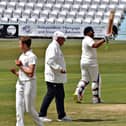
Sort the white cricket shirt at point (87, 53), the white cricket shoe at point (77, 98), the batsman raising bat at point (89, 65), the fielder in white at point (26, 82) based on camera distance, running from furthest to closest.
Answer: the white cricket shoe at point (77, 98)
the white cricket shirt at point (87, 53)
the batsman raising bat at point (89, 65)
the fielder in white at point (26, 82)

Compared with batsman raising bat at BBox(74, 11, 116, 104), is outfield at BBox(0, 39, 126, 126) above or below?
below

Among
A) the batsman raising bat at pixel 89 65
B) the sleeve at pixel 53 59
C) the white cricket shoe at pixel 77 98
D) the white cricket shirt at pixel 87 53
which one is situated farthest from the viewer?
the white cricket shoe at pixel 77 98

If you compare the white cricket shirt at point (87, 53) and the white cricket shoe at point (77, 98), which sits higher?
the white cricket shirt at point (87, 53)

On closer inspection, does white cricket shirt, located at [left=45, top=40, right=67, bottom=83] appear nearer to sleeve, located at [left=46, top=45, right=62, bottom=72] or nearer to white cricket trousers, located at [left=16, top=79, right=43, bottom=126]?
sleeve, located at [left=46, top=45, right=62, bottom=72]

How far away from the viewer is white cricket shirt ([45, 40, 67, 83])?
1289 cm

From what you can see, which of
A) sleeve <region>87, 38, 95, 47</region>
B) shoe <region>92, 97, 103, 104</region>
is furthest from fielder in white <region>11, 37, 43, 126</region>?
shoe <region>92, 97, 103, 104</region>

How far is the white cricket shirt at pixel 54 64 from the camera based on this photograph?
1289 cm

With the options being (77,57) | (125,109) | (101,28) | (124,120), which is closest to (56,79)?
(124,120)

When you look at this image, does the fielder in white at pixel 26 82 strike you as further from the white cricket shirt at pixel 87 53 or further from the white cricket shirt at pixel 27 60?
the white cricket shirt at pixel 87 53

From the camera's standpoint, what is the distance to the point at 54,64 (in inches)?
508

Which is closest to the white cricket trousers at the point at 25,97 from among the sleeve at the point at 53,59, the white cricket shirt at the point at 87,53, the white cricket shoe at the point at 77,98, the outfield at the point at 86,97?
the outfield at the point at 86,97

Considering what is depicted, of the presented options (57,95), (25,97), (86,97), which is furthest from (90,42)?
(25,97)

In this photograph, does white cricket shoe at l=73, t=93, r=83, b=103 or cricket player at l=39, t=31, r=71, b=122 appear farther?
white cricket shoe at l=73, t=93, r=83, b=103

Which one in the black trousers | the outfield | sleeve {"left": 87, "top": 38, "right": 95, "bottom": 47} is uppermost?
sleeve {"left": 87, "top": 38, "right": 95, "bottom": 47}
